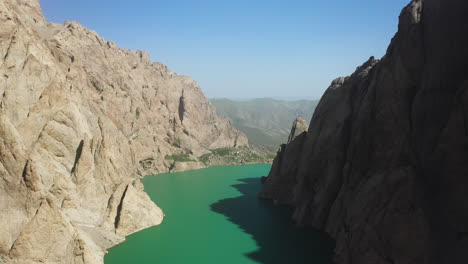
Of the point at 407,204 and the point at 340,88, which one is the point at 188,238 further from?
the point at 340,88

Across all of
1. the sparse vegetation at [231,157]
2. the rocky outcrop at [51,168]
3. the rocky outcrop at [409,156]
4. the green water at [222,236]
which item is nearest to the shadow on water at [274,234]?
the green water at [222,236]

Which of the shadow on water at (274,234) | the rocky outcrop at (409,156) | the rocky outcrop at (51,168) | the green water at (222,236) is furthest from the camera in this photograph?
the shadow on water at (274,234)

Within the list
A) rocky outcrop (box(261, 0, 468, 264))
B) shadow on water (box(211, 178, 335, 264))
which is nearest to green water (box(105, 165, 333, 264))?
shadow on water (box(211, 178, 335, 264))

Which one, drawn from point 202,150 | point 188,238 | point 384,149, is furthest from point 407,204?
point 202,150

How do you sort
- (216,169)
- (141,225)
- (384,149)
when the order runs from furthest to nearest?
(216,169) → (141,225) → (384,149)

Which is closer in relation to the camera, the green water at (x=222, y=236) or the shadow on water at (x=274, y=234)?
the green water at (x=222, y=236)

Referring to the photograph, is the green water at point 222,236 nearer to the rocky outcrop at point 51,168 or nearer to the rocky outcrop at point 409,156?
the rocky outcrop at point 51,168

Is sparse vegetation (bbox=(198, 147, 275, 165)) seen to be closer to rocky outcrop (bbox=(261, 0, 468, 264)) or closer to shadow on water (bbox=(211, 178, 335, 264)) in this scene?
shadow on water (bbox=(211, 178, 335, 264))
